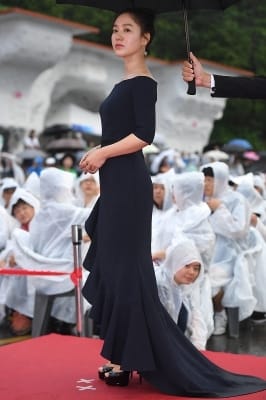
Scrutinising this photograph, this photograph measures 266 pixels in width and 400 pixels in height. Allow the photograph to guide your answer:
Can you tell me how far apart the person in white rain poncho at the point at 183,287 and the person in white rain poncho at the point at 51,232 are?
979 millimetres

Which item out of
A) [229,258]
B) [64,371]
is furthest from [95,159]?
[229,258]

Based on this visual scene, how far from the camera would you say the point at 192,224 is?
7324 millimetres

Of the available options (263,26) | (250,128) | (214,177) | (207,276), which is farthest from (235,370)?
(263,26)

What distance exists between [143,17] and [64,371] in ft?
6.60

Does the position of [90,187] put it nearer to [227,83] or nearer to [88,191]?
[88,191]

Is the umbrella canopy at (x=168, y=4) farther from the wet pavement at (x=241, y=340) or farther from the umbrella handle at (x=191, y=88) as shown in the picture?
the wet pavement at (x=241, y=340)

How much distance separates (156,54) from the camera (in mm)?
34375

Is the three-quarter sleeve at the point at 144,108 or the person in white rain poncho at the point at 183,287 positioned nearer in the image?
the three-quarter sleeve at the point at 144,108

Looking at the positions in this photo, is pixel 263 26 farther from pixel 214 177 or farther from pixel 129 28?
pixel 129 28

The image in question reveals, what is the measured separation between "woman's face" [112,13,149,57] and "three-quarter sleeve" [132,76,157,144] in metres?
0.17

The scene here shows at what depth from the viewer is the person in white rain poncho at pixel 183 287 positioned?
656 cm

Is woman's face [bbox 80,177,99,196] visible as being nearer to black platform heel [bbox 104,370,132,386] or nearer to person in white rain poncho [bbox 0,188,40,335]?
person in white rain poncho [bbox 0,188,40,335]

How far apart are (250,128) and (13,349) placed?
33.8m

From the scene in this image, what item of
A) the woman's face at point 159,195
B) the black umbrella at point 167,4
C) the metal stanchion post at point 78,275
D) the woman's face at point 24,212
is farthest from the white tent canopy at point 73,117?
the black umbrella at point 167,4
